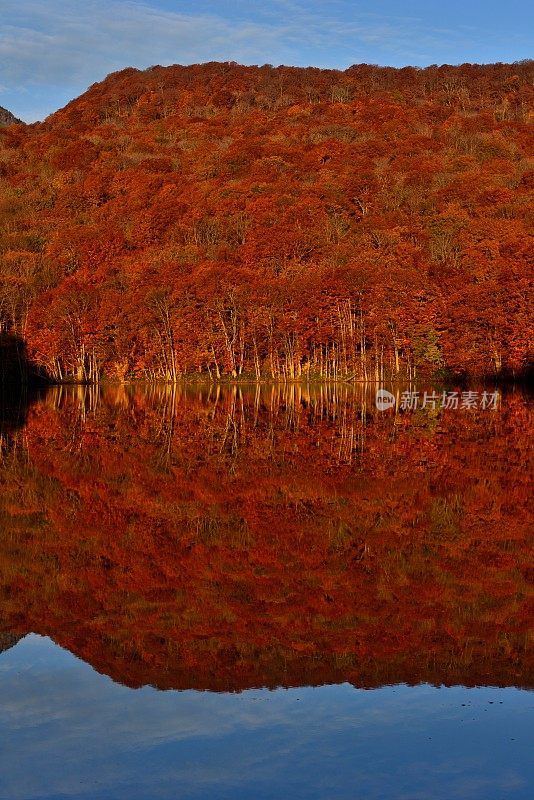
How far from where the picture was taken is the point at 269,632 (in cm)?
843

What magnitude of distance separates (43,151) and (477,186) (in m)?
62.6

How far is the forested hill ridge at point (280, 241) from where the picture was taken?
222 feet

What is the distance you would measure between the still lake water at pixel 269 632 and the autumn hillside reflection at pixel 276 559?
0.12ft

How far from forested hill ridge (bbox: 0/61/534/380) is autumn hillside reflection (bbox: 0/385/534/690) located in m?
44.6
